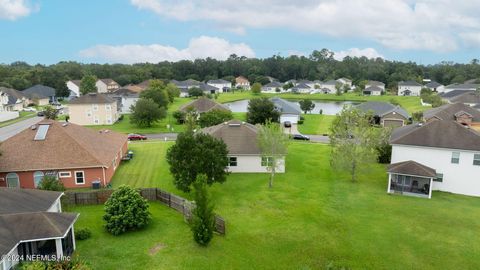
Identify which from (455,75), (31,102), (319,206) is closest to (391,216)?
(319,206)

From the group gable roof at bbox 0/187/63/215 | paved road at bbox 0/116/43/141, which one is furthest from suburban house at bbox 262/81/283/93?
gable roof at bbox 0/187/63/215

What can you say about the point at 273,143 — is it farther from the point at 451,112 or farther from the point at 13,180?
the point at 451,112

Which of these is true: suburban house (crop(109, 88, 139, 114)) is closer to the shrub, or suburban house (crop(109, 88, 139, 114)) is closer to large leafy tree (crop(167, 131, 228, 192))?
large leafy tree (crop(167, 131, 228, 192))

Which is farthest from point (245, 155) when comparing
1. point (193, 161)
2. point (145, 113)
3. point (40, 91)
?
point (40, 91)

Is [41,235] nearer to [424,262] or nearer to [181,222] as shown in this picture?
[181,222]

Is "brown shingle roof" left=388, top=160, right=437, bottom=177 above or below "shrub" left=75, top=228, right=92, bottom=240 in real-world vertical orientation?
above

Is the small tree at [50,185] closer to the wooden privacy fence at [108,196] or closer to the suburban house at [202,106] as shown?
the wooden privacy fence at [108,196]

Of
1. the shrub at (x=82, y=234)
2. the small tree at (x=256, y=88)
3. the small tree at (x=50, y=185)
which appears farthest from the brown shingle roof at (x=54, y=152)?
the small tree at (x=256, y=88)
